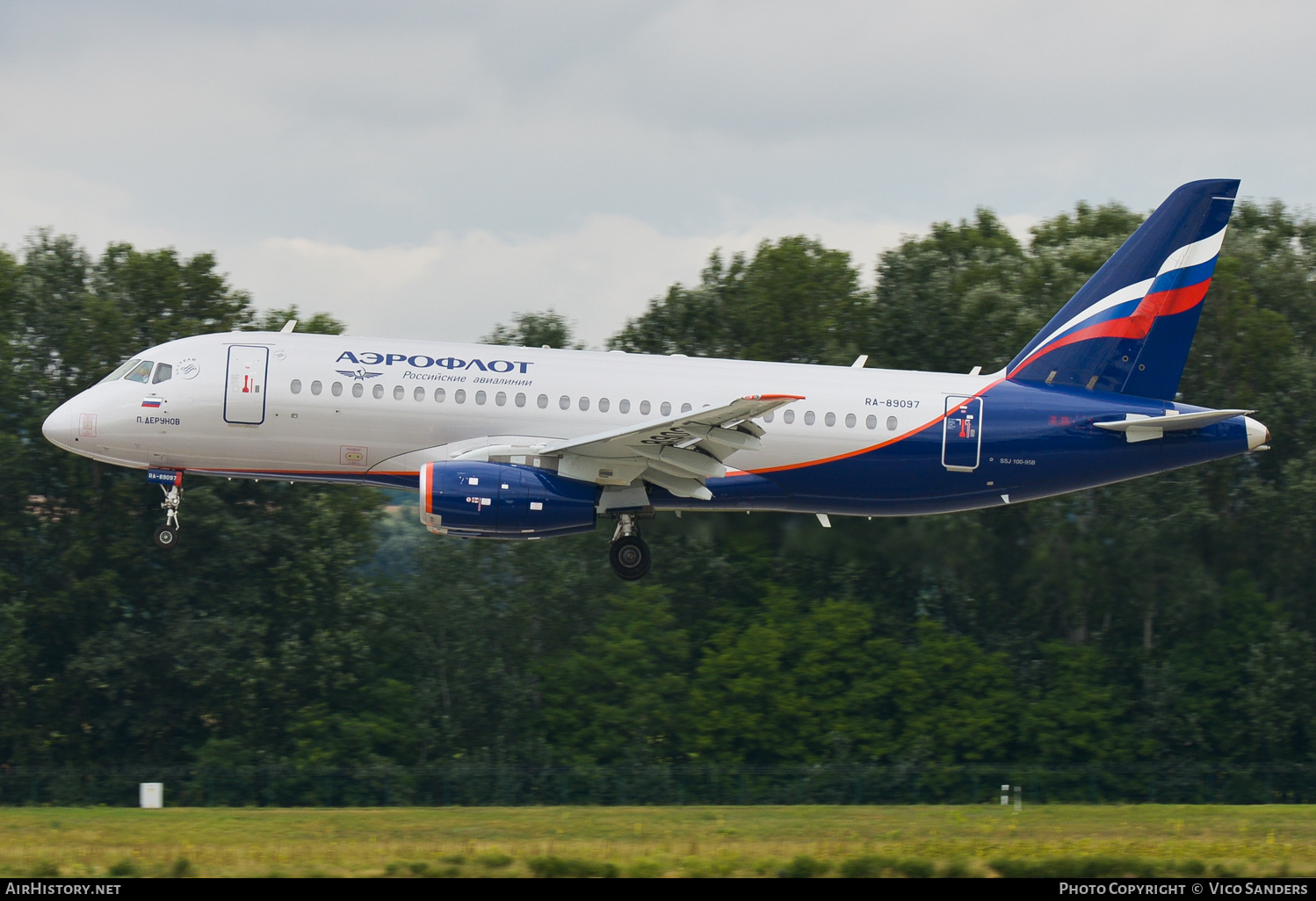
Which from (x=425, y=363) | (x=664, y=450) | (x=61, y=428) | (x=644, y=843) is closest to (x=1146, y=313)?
(x=664, y=450)

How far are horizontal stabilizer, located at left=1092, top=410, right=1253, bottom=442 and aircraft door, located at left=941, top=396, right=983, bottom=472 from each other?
2.47 m

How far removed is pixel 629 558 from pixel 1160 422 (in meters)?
10.7

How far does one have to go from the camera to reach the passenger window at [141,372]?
27.5 meters

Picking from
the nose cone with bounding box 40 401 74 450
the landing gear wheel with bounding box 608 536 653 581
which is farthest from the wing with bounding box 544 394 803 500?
the nose cone with bounding box 40 401 74 450

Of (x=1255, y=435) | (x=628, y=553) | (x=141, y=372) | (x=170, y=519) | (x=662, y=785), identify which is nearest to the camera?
(x=141, y=372)

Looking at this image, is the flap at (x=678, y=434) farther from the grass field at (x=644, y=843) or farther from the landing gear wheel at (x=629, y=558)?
the grass field at (x=644, y=843)

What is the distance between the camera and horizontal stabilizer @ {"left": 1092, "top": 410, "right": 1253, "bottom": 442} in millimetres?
27344

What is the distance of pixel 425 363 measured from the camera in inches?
1077

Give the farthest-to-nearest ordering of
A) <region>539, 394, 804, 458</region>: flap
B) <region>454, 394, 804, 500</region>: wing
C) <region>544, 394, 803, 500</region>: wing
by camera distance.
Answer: <region>454, 394, 804, 500</region>: wing → <region>544, 394, 803, 500</region>: wing → <region>539, 394, 804, 458</region>: flap

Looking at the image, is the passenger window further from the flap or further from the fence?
the fence

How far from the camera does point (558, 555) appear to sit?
163ft

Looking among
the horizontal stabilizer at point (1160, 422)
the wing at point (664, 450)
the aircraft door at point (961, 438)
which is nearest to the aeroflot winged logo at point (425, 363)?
the wing at point (664, 450)

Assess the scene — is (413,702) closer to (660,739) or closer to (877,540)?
(660,739)

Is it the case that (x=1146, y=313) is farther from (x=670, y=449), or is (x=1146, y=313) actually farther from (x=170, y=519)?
(x=170, y=519)
